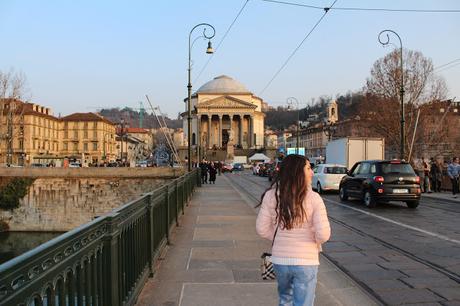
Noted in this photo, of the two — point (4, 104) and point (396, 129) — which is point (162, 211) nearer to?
point (396, 129)

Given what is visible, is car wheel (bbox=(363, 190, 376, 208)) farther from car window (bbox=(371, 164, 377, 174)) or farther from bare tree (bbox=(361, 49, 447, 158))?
bare tree (bbox=(361, 49, 447, 158))

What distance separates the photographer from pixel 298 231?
12.2 feet

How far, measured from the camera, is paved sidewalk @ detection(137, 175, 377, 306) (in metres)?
5.79

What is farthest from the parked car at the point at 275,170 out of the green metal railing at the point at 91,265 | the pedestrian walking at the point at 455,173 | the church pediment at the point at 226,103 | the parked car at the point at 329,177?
the church pediment at the point at 226,103

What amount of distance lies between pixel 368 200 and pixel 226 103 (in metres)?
103

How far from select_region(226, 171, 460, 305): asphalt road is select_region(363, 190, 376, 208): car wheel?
1274 millimetres

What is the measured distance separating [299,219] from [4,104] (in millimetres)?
57192

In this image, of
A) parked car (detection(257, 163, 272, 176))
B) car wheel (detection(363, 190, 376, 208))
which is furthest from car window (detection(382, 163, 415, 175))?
parked car (detection(257, 163, 272, 176))

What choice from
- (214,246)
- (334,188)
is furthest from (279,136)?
(214,246)

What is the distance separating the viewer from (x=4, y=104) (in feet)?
179

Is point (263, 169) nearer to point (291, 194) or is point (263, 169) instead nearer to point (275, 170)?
point (275, 170)

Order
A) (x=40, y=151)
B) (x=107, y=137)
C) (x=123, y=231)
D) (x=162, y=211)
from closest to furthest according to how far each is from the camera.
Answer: (x=123, y=231), (x=162, y=211), (x=40, y=151), (x=107, y=137)

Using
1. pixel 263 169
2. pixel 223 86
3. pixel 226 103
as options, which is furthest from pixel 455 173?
pixel 223 86

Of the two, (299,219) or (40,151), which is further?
(40,151)
